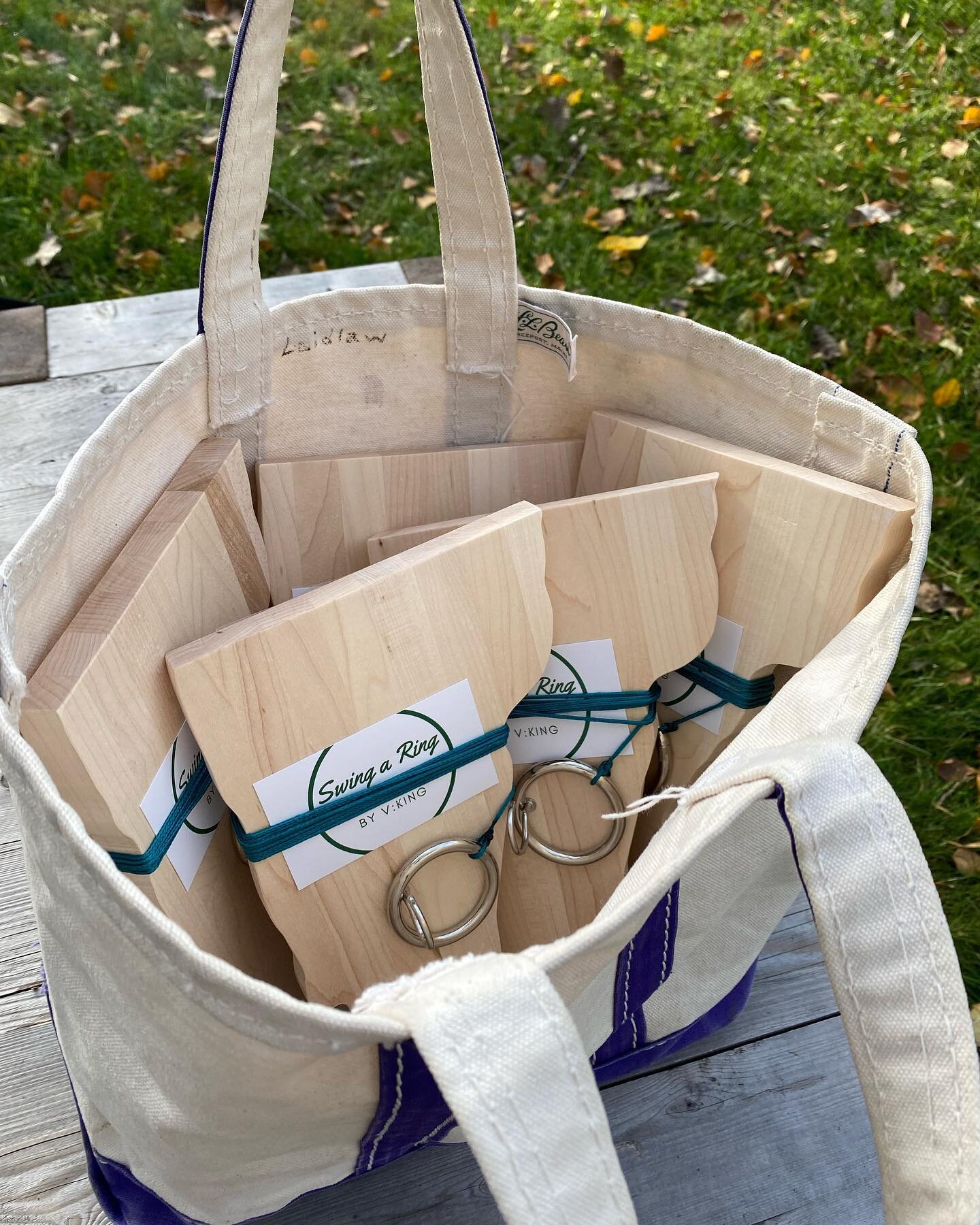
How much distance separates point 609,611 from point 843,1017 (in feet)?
1.22

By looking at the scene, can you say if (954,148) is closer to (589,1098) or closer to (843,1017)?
(843,1017)

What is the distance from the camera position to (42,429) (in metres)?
1.24

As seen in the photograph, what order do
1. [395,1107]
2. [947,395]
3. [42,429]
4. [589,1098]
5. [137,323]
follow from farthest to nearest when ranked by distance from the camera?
[947,395]
[137,323]
[42,429]
[395,1107]
[589,1098]

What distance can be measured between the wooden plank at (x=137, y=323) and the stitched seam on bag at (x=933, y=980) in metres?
1.08

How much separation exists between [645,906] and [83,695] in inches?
13.4

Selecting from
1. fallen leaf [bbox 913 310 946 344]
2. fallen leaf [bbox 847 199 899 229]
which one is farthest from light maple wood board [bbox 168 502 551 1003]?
fallen leaf [bbox 847 199 899 229]

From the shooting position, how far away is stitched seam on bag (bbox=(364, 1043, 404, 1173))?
48 centimetres

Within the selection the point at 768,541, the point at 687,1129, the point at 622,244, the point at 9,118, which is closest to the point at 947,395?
the point at 622,244

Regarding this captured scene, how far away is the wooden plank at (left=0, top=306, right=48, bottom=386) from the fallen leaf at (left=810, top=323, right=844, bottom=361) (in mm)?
1339

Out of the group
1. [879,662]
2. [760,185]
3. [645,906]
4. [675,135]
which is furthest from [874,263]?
[645,906]

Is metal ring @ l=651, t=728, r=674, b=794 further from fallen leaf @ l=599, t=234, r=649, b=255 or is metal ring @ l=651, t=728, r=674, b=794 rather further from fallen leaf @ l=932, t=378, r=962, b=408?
fallen leaf @ l=599, t=234, r=649, b=255

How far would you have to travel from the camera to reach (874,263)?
6.70 feet

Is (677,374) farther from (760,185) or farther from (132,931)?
(760,185)

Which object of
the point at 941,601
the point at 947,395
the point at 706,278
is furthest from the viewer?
the point at 706,278
